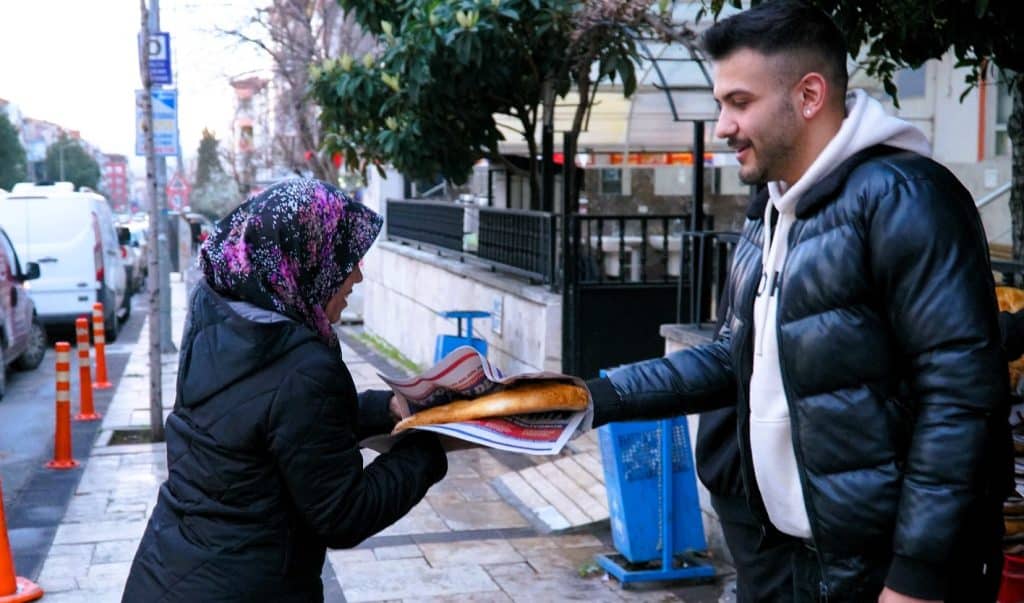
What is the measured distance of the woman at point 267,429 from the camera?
8.51ft

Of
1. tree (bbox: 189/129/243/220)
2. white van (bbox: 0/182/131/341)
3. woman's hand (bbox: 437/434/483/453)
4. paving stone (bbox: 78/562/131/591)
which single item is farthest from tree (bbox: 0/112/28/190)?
woman's hand (bbox: 437/434/483/453)

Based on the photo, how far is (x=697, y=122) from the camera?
8.37m

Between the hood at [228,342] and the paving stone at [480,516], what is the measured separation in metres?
5.08

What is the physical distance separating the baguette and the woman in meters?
0.14

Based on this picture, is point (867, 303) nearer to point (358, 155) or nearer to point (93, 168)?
point (358, 155)

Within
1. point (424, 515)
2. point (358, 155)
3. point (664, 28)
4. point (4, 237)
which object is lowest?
point (424, 515)

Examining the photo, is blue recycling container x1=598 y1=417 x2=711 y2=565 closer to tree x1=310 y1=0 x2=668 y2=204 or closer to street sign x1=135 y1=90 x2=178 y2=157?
tree x1=310 y1=0 x2=668 y2=204

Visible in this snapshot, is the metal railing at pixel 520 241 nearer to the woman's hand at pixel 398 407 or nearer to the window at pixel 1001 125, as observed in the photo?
the window at pixel 1001 125

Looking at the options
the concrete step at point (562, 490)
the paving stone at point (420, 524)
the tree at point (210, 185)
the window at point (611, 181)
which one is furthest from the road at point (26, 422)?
the tree at point (210, 185)

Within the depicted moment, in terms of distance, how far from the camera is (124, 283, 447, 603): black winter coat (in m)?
2.59

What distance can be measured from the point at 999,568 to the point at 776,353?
0.60 meters

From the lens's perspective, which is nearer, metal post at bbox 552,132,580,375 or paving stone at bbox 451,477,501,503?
paving stone at bbox 451,477,501,503

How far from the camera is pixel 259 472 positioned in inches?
103

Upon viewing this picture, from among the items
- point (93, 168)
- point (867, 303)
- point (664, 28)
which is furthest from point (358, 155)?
point (93, 168)
